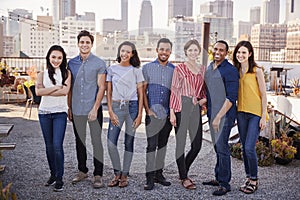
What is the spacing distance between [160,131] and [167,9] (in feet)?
5.67

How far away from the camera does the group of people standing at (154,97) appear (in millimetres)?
3785

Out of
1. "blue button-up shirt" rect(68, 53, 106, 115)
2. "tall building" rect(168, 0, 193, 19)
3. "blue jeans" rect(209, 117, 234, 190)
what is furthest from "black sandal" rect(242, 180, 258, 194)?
"tall building" rect(168, 0, 193, 19)

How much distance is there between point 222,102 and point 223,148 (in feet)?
1.32

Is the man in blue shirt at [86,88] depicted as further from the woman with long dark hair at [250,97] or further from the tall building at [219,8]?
the tall building at [219,8]

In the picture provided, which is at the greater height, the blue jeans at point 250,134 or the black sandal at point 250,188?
the blue jeans at point 250,134

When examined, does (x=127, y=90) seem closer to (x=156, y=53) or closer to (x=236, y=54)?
(x=156, y=53)

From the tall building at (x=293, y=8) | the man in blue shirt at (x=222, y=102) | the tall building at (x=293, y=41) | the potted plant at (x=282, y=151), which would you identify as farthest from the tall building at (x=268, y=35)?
the man in blue shirt at (x=222, y=102)

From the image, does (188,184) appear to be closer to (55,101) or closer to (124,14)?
(55,101)

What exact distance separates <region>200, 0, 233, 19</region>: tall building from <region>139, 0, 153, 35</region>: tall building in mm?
6818

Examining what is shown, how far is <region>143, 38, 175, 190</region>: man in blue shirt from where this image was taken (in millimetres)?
3844

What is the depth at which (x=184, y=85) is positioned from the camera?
384cm

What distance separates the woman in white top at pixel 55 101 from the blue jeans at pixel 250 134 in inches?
60.3

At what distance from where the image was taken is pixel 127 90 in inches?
151

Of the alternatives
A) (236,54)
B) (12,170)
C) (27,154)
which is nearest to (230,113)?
(236,54)
